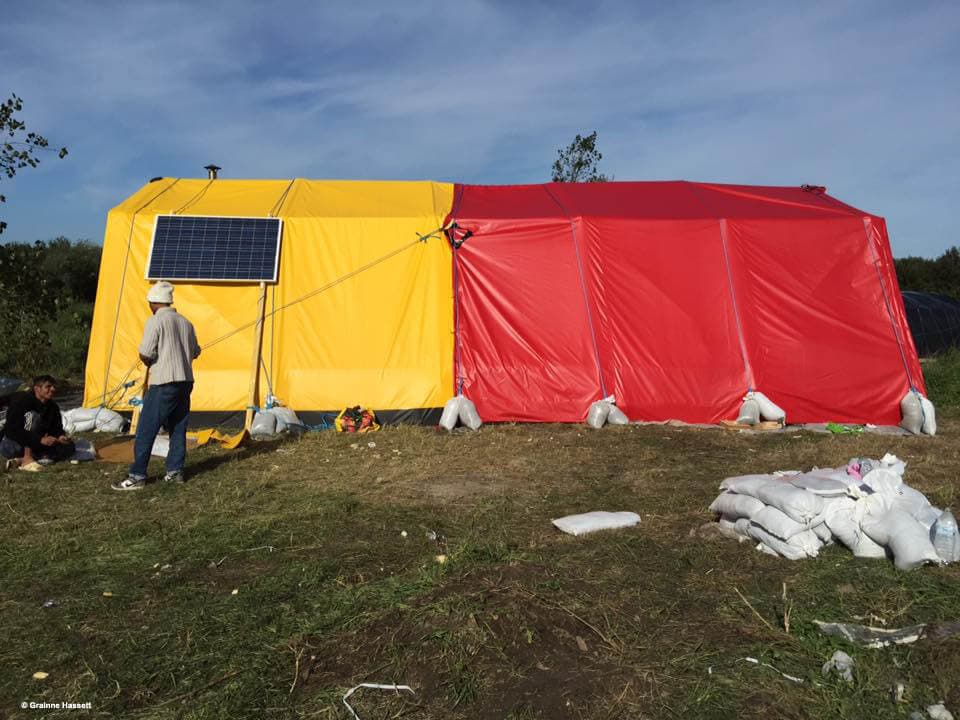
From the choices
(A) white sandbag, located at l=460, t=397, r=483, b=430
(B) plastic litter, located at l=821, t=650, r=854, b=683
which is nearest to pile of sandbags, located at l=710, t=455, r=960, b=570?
(B) plastic litter, located at l=821, t=650, r=854, b=683

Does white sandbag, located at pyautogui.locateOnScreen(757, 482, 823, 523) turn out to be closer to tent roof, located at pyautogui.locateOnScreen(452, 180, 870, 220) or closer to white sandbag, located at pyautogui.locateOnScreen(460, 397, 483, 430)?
white sandbag, located at pyautogui.locateOnScreen(460, 397, 483, 430)

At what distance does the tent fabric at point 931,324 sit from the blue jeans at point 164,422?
14.8m

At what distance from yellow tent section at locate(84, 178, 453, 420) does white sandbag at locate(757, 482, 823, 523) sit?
190 inches

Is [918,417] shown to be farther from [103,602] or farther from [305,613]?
[103,602]

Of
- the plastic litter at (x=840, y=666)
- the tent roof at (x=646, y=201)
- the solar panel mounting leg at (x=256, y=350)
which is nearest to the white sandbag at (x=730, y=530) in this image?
the plastic litter at (x=840, y=666)

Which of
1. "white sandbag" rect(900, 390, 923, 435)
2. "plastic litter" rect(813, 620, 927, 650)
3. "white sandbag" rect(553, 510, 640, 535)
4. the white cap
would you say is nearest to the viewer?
"plastic litter" rect(813, 620, 927, 650)

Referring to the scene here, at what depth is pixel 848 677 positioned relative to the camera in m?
2.76

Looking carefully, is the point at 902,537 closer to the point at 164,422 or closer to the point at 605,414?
the point at 605,414

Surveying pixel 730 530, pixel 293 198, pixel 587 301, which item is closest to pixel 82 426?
pixel 293 198

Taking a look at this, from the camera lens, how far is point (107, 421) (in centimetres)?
804

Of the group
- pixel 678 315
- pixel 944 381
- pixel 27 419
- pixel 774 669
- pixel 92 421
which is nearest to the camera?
pixel 774 669

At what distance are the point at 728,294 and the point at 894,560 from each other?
5.30m

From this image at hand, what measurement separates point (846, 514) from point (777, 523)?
38cm

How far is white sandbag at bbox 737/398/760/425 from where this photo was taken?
27.0 ft
